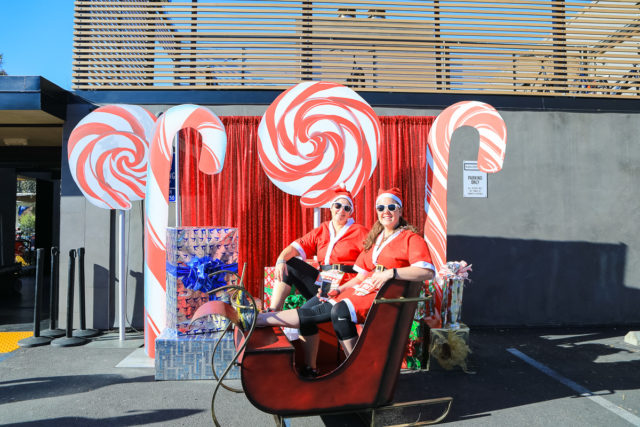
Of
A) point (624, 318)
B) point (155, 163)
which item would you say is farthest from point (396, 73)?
point (624, 318)

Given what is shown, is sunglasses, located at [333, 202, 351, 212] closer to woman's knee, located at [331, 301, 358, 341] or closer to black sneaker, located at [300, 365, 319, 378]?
woman's knee, located at [331, 301, 358, 341]

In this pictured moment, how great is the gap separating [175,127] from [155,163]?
42 centimetres

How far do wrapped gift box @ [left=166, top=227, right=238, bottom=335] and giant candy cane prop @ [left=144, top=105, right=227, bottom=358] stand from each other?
0.27m

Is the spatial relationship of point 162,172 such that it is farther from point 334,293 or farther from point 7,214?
point 7,214

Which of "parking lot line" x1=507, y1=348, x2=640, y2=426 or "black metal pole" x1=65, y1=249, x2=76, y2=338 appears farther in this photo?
"black metal pole" x1=65, y1=249, x2=76, y2=338

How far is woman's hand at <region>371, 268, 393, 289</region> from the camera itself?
8.98 ft

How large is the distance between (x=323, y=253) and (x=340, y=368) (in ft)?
4.02

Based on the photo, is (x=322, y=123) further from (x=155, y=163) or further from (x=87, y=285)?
(x=87, y=285)

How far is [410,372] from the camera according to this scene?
4176 millimetres

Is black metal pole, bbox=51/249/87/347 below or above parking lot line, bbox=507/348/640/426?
above

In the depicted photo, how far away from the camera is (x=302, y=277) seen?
3.65m

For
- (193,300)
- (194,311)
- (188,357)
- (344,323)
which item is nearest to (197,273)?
(193,300)

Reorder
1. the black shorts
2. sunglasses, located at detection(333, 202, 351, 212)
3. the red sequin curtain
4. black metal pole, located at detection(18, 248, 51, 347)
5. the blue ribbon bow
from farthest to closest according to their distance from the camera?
the red sequin curtain → black metal pole, located at detection(18, 248, 51, 347) → the blue ribbon bow → sunglasses, located at detection(333, 202, 351, 212) → the black shorts

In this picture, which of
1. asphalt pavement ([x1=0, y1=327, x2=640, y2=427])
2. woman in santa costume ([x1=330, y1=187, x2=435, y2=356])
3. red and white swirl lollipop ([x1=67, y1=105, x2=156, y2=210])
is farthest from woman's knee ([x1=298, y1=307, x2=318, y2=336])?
red and white swirl lollipop ([x1=67, y1=105, x2=156, y2=210])
